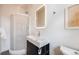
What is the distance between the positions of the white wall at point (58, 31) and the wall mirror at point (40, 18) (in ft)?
0.13

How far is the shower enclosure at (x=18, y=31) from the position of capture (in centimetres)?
113

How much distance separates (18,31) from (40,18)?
0.26 metres

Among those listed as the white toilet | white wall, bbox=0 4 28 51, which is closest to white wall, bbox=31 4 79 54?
the white toilet

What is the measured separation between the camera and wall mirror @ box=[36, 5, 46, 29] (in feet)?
3.75

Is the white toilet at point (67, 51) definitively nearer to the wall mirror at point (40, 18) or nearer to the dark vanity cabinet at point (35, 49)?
the dark vanity cabinet at point (35, 49)

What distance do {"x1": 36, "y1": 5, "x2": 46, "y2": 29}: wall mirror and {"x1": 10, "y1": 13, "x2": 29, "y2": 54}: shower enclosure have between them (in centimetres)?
11

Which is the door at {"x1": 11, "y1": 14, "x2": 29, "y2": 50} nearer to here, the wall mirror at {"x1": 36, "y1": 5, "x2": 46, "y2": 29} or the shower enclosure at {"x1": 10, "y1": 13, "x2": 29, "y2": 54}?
the shower enclosure at {"x1": 10, "y1": 13, "x2": 29, "y2": 54}

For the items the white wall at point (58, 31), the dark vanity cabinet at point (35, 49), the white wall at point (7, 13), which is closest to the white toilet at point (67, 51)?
the white wall at point (58, 31)

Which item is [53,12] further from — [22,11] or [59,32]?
[22,11]

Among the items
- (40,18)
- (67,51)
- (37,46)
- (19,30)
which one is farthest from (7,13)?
(67,51)

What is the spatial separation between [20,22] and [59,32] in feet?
1.33
